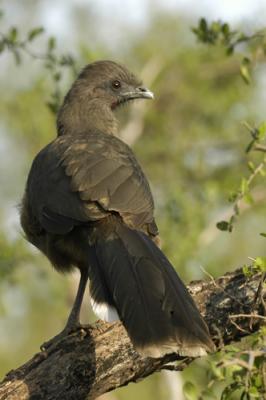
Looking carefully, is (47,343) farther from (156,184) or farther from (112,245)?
(156,184)

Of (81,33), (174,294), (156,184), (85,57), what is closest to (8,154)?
(81,33)

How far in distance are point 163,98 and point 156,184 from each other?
129cm

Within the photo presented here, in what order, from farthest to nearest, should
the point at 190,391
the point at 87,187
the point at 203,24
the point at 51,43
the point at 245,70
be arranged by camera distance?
the point at 51,43, the point at 203,24, the point at 245,70, the point at 87,187, the point at 190,391

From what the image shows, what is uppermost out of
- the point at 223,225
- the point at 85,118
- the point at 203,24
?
the point at 85,118

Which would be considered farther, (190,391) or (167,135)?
(167,135)

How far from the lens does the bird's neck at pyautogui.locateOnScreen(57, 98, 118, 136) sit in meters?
7.09

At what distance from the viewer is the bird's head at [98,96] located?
716 centimetres

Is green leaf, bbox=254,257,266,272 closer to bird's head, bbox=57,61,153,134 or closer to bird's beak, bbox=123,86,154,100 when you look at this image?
bird's head, bbox=57,61,153,134

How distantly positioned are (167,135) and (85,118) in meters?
5.26

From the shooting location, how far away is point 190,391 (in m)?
3.48

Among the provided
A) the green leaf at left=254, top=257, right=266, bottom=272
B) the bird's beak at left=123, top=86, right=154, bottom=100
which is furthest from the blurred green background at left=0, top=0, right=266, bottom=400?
the green leaf at left=254, top=257, right=266, bottom=272

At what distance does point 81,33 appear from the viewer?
14875 millimetres

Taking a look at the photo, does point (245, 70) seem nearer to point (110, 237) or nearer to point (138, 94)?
Result: point (110, 237)

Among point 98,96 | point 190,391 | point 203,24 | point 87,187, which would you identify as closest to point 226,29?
point 203,24
